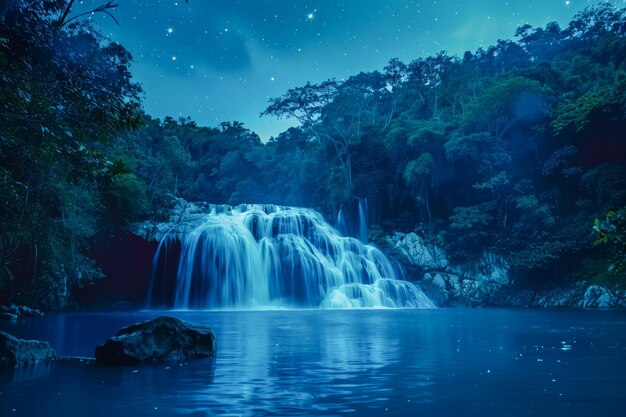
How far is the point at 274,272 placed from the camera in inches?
1106

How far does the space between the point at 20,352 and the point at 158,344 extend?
5.58ft

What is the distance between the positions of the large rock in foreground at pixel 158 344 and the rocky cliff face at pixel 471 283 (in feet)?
76.4

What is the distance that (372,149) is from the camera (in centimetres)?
3856

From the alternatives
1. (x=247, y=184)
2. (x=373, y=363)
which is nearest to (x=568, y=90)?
(x=247, y=184)

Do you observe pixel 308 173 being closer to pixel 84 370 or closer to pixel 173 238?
pixel 173 238

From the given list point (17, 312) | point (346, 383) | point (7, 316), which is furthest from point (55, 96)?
point (17, 312)

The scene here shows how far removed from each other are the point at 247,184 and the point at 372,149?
1637cm

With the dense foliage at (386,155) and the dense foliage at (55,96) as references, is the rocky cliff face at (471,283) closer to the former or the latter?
the dense foliage at (386,155)

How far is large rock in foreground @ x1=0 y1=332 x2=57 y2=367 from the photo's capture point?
6273 millimetres

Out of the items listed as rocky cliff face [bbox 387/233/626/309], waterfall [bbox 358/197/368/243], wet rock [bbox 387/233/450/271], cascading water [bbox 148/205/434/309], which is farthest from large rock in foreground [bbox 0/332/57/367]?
waterfall [bbox 358/197/368/243]

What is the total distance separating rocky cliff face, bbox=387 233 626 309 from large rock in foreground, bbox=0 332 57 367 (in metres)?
24.7

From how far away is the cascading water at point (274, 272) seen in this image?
27.0 metres

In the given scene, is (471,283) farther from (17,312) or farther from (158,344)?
(158,344)

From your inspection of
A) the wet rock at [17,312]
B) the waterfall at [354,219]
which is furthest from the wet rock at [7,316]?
the waterfall at [354,219]
